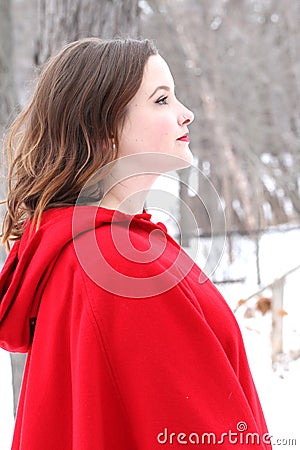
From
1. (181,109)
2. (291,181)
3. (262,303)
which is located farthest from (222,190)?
(181,109)

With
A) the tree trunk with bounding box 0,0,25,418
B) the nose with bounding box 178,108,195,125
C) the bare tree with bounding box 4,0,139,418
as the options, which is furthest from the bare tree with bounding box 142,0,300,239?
the nose with bounding box 178,108,195,125

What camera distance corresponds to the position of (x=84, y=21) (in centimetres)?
250

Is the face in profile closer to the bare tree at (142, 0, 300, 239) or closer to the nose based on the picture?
the nose

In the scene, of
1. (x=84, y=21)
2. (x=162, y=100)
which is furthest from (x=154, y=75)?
(x=84, y=21)

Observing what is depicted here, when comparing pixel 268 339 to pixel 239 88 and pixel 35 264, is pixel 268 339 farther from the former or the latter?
pixel 239 88

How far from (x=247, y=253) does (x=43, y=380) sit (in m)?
5.18

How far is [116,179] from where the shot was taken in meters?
1.45

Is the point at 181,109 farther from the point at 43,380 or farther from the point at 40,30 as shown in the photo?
the point at 40,30

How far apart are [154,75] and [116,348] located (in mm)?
606

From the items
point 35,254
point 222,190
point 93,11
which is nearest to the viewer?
point 35,254

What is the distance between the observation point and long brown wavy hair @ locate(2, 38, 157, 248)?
4.61ft

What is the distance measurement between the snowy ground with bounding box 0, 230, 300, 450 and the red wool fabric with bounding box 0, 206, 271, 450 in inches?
42.7

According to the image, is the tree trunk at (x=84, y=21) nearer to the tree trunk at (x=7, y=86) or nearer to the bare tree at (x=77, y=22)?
the bare tree at (x=77, y=22)

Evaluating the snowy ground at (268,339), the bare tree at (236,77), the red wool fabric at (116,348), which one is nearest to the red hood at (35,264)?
the red wool fabric at (116,348)
